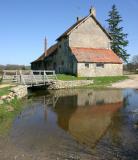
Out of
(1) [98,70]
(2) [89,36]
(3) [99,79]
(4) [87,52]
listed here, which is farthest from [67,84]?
(2) [89,36]

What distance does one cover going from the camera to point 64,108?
23.1 meters

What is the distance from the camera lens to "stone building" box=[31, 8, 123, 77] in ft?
152

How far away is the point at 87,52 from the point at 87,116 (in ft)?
96.7

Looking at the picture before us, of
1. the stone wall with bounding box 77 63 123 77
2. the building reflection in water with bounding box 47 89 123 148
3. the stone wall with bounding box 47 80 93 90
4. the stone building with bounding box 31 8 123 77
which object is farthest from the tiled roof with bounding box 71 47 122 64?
the building reflection in water with bounding box 47 89 123 148

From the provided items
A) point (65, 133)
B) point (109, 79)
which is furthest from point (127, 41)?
point (65, 133)

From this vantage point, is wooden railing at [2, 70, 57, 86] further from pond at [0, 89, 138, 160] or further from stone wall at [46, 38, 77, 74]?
stone wall at [46, 38, 77, 74]

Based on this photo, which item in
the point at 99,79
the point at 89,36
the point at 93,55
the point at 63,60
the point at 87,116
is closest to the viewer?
the point at 87,116

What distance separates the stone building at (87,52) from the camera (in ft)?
152

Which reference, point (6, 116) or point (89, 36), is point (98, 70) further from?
point (6, 116)

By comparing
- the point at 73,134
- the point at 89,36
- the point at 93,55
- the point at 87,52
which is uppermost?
the point at 89,36

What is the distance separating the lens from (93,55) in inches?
1885

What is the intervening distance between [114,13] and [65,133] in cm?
5765

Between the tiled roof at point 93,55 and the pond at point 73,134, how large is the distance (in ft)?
76.8

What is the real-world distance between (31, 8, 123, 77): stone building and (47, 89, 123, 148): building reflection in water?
1794 cm
